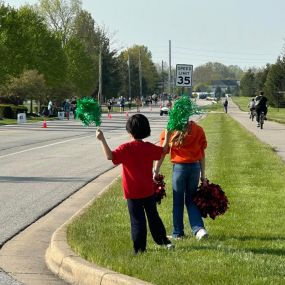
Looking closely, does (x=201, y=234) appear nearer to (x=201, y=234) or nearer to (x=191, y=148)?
(x=201, y=234)

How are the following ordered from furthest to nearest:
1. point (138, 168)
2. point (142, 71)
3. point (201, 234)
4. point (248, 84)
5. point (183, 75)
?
point (248, 84) < point (142, 71) < point (183, 75) < point (201, 234) < point (138, 168)

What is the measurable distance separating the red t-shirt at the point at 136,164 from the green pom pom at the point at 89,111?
0.51 m

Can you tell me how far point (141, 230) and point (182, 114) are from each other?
4.27 feet

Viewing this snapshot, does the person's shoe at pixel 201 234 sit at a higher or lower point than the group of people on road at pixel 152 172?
lower

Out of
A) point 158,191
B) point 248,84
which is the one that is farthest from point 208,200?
point 248,84

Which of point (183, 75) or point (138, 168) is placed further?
point (183, 75)

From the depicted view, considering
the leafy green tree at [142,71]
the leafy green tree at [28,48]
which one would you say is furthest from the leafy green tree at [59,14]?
the leafy green tree at [142,71]

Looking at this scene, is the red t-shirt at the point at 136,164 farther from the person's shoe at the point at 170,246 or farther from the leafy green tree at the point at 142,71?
the leafy green tree at the point at 142,71

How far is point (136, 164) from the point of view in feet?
21.9

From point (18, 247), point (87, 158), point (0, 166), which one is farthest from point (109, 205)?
point (87, 158)

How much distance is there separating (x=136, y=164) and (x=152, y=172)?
40 cm

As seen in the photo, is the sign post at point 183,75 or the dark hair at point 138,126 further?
the sign post at point 183,75

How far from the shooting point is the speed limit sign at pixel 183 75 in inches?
870

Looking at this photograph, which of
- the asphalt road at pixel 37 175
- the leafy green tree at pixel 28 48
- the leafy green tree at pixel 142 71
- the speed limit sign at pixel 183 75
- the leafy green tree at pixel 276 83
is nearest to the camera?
the asphalt road at pixel 37 175
